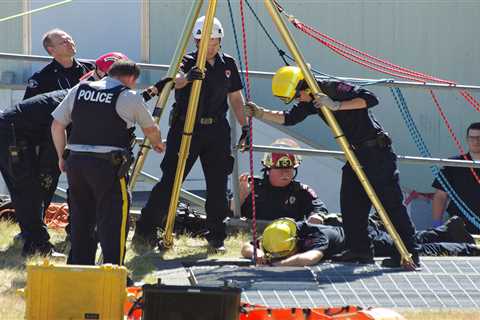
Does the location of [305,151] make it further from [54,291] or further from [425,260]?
[54,291]

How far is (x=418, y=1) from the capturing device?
14289mm

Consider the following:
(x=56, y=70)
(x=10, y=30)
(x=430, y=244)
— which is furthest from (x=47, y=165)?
(x=10, y=30)

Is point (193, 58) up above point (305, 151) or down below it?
above

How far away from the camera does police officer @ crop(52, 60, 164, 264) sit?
7695 mm

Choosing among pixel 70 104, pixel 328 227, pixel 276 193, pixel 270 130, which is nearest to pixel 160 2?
pixel 270 130

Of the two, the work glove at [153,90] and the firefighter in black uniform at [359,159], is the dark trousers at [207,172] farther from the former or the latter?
the work glove at [153,90]

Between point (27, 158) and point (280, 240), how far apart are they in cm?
201

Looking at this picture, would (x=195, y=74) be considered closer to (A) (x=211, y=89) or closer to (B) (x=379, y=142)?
(A) (x=211, y=89)

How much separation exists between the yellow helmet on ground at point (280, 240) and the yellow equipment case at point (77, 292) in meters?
2.59

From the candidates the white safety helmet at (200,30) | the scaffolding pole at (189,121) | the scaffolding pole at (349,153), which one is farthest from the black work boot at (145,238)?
the scaffolding pole at (349,153)

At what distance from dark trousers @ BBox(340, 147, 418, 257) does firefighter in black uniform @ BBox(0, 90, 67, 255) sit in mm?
2251

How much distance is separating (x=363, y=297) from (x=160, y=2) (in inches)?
290

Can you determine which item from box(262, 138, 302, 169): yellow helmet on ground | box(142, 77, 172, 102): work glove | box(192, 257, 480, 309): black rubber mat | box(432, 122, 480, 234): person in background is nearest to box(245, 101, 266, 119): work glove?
box(142, 77, 172, 102): work glove

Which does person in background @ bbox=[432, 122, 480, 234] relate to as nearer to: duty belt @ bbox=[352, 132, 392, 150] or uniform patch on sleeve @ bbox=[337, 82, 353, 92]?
duty belt @ bbox=[352, 132, 392, 150]
